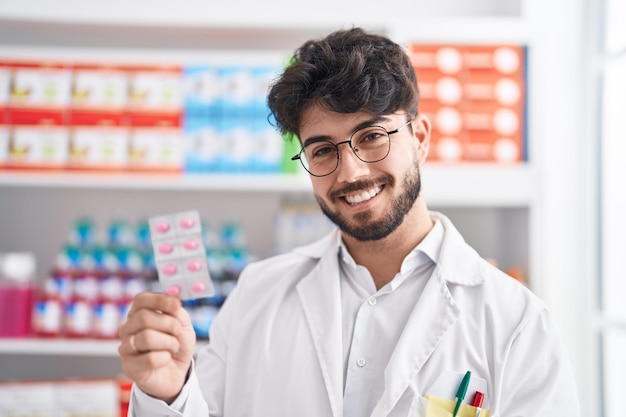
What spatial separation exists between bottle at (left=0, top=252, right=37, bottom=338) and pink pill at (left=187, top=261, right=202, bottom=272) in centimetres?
161

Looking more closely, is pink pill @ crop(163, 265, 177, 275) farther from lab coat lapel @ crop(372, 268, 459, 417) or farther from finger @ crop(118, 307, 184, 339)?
lab coat lapel @ crop(372, 268, 459, 417)

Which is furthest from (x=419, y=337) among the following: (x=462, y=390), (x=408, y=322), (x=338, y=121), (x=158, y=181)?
(x=158, y=181)

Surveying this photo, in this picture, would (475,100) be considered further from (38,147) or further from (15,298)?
(15,298)

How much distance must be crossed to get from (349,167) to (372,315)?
35 centimetres

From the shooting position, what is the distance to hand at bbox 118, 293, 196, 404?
46.9 inches

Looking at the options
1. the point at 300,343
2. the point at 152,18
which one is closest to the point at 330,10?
the point at 152,18

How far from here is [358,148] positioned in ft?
4.99

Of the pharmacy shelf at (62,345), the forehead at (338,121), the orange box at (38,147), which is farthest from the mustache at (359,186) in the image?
the orange box at (38,147)

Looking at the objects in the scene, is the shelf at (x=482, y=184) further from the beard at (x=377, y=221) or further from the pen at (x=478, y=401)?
the pen at (x=478, y=401)

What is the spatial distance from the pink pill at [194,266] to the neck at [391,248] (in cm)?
48

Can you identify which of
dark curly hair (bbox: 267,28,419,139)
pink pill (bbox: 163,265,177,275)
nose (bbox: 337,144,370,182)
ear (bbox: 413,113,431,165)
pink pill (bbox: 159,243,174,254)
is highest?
dark curly hair (bbox: 267,28,419,139)

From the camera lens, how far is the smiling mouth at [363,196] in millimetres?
1501

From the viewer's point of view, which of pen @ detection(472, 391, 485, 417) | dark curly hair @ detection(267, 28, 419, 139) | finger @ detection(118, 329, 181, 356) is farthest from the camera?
dark curly hair @ detection(267, 28, 419, 139)

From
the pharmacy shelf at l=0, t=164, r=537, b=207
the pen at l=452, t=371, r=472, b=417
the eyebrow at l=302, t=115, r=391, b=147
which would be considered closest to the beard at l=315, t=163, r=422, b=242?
the eyebrow at l=302, t=115, r=391, b=147
